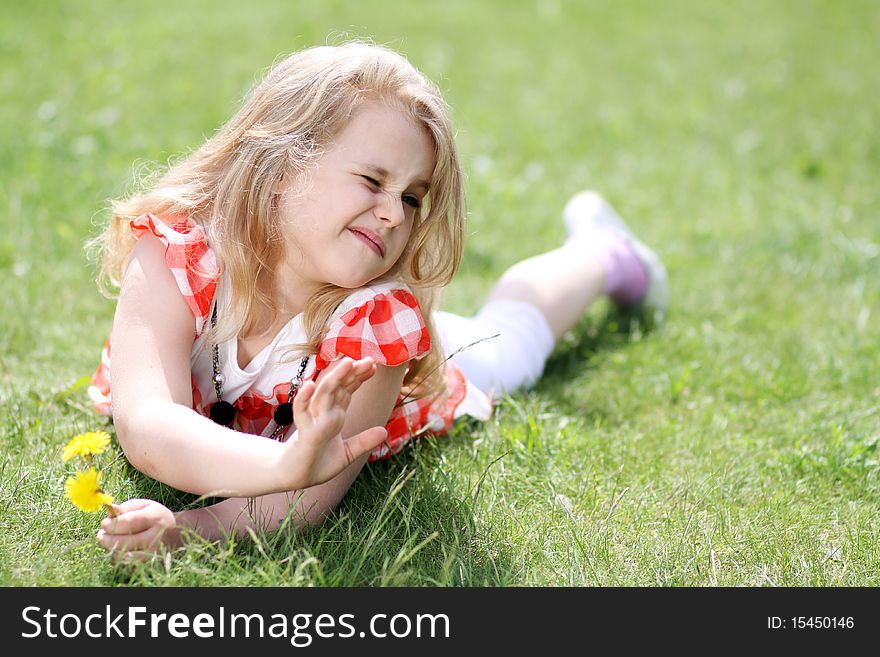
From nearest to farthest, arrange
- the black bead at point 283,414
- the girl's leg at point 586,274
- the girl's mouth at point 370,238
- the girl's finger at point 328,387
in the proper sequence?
the girl's finger at point 328,387, the girl's mouth at point 370,238, the black bead at point 283,414, the girl's leg at point 586,274

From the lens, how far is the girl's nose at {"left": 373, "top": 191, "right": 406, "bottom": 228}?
1957 mm

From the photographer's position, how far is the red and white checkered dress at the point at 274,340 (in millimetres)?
2016

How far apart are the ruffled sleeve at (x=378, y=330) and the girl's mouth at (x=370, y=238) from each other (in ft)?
0.38

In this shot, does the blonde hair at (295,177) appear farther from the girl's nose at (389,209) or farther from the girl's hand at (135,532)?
the girl's hand at (135,532)

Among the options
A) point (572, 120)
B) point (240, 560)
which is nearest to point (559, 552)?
point (240, 560)

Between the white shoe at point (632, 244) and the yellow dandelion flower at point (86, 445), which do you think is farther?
the white shoe at point (632, 244)

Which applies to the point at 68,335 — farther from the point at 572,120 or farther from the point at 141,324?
the point at 572,120

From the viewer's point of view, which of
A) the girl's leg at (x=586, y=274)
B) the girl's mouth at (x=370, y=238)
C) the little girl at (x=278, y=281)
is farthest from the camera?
the girl's leg at (x=586, y=274)

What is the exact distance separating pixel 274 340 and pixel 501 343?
783 millimetres

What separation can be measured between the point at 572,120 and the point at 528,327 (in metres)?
2.50

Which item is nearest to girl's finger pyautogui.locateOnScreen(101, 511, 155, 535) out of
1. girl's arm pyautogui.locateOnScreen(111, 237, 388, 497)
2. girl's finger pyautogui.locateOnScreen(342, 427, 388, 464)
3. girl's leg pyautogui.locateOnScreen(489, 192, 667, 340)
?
girl's arm pyautogui.locateOnScreen(111, 237, 388, 497)

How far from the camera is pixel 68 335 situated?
2.86 meters

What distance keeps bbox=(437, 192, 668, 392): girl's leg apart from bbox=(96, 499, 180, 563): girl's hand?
3.08ft

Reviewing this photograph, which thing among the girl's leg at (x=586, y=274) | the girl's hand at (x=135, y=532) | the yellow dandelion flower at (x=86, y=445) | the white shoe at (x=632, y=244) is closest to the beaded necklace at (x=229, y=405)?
the yellow dandelion flower at (x=86, y=445)
